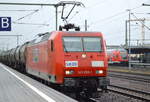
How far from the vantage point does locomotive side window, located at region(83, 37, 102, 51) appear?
14.6 m

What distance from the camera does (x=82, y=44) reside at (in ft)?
48.2

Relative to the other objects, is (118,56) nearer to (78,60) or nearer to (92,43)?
(92,43)

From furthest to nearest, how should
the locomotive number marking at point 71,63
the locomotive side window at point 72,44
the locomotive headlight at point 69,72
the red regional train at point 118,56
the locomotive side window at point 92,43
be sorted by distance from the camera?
1. the red regional train at point 118,56
2. the locomotive side window at point 92,43
3. the locomotive side window at point 72,44
4. the locomotive number marking at point 71,63
5. the locomotive headlight at point 69,72

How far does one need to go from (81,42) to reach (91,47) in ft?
1.51

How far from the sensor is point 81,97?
598 inches

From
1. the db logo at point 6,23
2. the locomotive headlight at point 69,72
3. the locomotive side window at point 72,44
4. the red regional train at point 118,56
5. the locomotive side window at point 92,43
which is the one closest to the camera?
the locomotive headlight at point 69,72

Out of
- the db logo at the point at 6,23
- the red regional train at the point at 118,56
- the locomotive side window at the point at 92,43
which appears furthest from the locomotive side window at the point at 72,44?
the red regional train at the point at 118,56

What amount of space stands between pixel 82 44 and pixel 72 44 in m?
0.45

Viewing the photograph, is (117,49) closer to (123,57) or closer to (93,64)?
(123,57)

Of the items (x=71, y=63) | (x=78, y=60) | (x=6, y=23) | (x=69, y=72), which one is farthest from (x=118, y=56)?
(x=69, y=72)

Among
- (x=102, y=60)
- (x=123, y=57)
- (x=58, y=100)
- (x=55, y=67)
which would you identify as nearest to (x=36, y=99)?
A: (x=58, y=100)

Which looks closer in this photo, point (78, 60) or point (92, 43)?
point (78, 60)

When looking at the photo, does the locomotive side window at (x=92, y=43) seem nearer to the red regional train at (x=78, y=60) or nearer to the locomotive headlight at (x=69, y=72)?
the red regional train at (x=78, y=60)

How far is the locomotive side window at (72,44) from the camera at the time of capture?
566 inches
